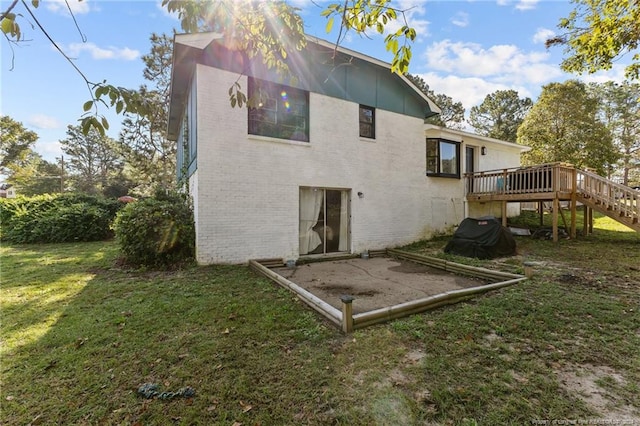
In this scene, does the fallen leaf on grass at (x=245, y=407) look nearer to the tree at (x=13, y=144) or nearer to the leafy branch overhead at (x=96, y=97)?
the leafy branch overhead at (x=96, y=97)

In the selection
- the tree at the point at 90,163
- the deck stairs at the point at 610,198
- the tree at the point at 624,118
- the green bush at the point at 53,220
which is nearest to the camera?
the deck stairs at the point at 610,198

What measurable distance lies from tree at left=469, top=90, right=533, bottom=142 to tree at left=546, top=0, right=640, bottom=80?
81.8 feet

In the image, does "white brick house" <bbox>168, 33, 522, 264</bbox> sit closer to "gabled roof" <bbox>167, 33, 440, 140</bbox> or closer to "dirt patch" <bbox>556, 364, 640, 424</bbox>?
"gabled roof" <bbox>167, 33, 440, 140</bbox>

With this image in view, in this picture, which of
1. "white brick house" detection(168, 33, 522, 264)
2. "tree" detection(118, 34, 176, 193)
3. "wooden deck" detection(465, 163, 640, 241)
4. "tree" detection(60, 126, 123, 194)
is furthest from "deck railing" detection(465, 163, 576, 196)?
"tree" detection(60, 126, 123, 194)

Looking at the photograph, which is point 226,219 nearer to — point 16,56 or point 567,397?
point 16,56

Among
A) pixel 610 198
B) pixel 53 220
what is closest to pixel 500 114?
pixel 610 198

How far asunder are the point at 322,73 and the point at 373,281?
21.2 ft

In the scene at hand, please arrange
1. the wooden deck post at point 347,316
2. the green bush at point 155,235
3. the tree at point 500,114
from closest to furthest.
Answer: the wooden deck post at point 347,316
the green bush at point 155,235
the tree at point 500,114

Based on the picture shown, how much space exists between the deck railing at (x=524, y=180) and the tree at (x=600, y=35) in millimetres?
3286

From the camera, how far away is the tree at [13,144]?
25.9 metres

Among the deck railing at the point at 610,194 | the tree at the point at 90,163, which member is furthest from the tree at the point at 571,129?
the tree at the point at 90,163

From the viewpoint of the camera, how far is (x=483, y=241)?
7879 mm

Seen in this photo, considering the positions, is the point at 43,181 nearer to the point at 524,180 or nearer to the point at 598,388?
the point at 524,180

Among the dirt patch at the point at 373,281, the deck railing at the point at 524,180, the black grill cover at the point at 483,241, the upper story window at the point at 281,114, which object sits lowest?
the dirt patch at the point at 373,281
